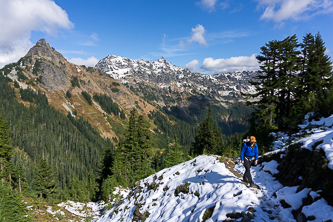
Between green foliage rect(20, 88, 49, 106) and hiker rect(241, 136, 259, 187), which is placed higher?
green foliage rect(20, 88, 49, 106)


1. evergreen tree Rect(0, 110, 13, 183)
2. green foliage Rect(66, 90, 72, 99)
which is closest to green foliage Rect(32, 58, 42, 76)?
green foliage Rect(66, 90, 72, 99)

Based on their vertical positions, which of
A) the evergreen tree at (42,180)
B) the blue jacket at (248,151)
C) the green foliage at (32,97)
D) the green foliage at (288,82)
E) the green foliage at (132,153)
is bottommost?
the evergreen tree at (42,180)

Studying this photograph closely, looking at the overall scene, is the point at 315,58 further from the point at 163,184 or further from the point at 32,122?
the point at 32,122

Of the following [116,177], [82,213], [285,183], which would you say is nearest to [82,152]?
[116,177]

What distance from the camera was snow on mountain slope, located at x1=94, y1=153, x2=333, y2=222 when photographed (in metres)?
6.39

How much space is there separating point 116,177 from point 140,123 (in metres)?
11.1

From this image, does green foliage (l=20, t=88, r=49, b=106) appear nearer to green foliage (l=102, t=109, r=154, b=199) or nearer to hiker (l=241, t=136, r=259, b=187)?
green foliage (l=102, t=109, r=154, b=199)

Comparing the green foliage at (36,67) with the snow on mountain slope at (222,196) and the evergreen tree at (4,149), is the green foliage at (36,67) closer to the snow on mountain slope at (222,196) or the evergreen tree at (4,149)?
the evergreen tree at (4,149)

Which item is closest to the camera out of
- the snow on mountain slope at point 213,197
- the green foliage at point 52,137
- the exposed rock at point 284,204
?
the snow on mountain slope at point 213,197

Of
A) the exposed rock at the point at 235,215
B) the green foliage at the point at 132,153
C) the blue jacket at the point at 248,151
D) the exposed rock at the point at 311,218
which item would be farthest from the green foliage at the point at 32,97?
the exposed rock at the point at 311,218

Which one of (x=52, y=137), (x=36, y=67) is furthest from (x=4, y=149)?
(x=36, y=67)

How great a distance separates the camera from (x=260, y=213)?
6305 millimetres

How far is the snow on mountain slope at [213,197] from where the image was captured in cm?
639

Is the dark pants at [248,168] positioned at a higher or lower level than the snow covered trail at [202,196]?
higher
